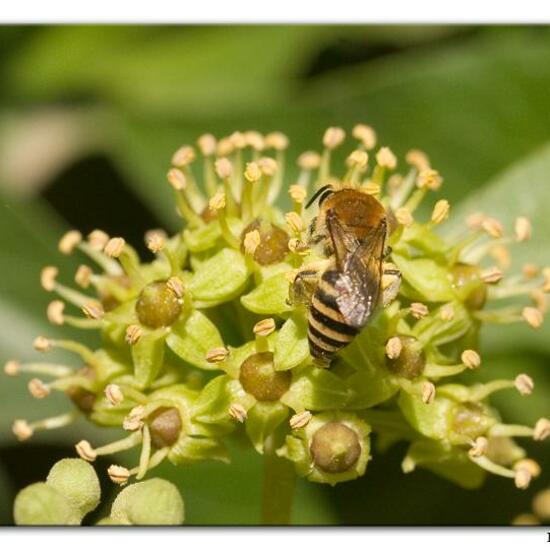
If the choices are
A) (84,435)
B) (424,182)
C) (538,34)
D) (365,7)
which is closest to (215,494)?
(84,435)

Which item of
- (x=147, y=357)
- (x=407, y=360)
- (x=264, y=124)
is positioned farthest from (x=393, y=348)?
(x=264, y=124)

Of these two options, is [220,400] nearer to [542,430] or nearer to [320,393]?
[320,393]

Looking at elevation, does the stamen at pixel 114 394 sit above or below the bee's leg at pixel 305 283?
below

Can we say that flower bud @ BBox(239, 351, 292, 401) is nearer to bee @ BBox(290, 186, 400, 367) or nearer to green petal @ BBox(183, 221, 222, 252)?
bee @ BBox(290, 186, 400, 367)

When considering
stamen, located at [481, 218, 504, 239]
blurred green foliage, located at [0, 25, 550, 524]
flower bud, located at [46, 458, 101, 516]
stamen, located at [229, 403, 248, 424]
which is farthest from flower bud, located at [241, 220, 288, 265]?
blurred green foliage, located at [0, 25, 550, 524]

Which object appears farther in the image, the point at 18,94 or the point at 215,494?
the point at 18,94

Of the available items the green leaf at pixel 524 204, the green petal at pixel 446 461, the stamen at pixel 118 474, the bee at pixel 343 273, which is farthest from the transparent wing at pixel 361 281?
the green leaf at pixel 524 204

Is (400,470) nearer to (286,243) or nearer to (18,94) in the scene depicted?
(286,243)

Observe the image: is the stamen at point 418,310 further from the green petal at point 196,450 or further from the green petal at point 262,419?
the green petal at point 196,450
